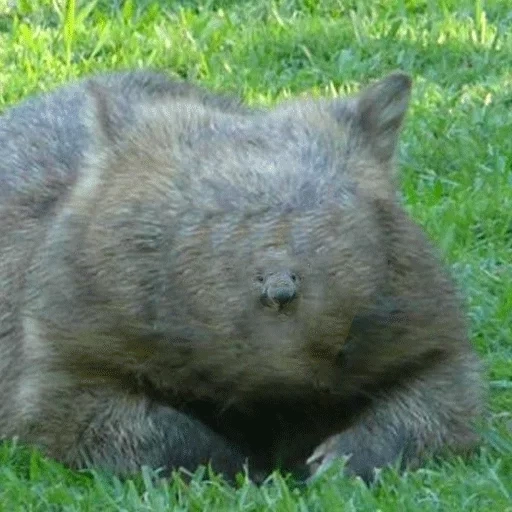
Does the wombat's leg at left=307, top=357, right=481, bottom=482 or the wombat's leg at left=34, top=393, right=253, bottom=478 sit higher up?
the wombat's leg at left=34, top=393, right=253, bottom=478

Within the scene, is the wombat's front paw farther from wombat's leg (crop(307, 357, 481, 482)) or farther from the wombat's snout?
the wombat's snout

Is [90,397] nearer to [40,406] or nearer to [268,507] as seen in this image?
[40,406]

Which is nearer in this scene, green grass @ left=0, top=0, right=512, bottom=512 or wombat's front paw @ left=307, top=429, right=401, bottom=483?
wombat's front paw @ left=307, top=429, right=401, bottom=483

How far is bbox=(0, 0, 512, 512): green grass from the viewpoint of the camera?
23.6ft

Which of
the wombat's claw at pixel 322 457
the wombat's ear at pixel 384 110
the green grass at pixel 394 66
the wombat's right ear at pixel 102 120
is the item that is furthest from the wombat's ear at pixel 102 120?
the wombat's claw at pixel 322 457

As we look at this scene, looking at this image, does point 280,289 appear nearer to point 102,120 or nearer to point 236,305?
point 236,305

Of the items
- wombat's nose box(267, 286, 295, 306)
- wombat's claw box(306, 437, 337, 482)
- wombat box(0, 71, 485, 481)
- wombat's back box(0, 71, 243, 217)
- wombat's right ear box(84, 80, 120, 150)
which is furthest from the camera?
→ wombat's back box(0, 71, 243, 217)

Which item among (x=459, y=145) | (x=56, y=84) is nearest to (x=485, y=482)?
(x=459, y=145)

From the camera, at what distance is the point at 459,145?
8.25 m

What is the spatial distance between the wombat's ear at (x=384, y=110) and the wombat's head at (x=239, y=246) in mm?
77

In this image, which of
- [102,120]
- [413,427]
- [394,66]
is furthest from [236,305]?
[394,66]

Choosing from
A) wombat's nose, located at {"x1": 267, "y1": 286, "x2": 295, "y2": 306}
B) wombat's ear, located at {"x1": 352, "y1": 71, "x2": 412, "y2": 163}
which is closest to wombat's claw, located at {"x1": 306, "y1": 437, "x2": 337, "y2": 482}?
wombat's nose, located at {"x1": 267, "y1": 286, "x2": 295, "y2": 306}

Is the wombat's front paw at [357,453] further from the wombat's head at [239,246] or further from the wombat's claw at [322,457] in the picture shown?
the wombat's head at [239,246]

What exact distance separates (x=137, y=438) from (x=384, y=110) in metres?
1.17
